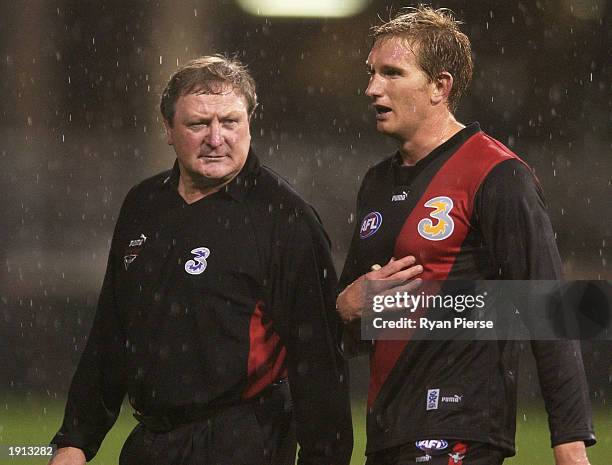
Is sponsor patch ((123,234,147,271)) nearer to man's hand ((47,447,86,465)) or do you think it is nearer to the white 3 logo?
the white 3 logo

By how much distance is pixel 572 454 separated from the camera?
2.52 meters

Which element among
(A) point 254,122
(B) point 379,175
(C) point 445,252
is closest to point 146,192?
(B) point 379,175

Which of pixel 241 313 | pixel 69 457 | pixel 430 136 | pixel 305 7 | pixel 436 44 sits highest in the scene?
pixel 305 7

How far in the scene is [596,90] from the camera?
6738 mm

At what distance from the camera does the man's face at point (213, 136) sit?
2.95 m

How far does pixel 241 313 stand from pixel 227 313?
0.03 m

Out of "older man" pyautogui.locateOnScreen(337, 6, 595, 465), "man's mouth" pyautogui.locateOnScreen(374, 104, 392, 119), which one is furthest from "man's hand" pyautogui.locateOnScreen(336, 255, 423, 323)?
"man's mouth" pyautogui.locateOnScreen(374, 104, 392, 119)

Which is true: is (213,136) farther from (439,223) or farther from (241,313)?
(439,223)

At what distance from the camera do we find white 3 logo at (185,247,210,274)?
9.48 ft

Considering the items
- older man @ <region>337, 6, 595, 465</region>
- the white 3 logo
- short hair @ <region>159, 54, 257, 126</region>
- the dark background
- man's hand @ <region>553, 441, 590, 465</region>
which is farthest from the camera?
the dark background

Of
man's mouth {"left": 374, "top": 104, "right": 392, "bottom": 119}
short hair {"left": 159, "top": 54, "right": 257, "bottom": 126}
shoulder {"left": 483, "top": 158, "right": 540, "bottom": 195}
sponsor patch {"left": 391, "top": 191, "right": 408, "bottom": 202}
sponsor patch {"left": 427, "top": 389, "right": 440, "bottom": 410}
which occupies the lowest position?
sponsor patch {"left": 427, "top": 389, "right": 440, "bottom": 410}

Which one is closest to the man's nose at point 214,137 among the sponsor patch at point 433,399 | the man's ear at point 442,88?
the man's ear at point 442,88

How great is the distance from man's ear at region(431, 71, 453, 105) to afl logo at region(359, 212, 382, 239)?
296 mm

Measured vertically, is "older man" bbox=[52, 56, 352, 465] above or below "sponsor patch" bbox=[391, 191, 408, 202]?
below
